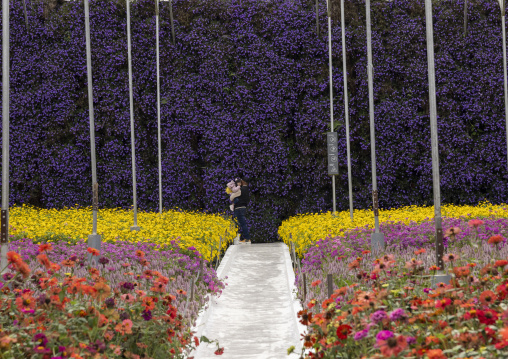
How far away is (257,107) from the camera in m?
18.0

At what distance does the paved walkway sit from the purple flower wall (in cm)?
771

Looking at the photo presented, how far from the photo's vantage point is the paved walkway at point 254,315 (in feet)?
17.7

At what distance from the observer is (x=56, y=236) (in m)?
10.2

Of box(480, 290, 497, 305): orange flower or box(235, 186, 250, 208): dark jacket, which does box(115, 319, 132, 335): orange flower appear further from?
box(235, 186, 250, 208): dark jacket

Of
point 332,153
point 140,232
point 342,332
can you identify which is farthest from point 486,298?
point 332,153

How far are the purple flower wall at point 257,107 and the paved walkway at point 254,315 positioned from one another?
771 cm

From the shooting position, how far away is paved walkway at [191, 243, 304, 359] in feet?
17.7

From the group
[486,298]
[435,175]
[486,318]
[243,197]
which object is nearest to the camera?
[486,318]

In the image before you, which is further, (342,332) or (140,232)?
(140,232)

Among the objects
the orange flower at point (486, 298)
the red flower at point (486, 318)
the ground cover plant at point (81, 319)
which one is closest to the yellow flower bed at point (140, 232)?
the ground cover plant at point (81, 319)

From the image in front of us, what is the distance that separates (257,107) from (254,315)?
12054mm

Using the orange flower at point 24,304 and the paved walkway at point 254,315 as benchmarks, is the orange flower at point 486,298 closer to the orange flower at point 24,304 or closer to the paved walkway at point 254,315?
the paved walkway at point 254,315

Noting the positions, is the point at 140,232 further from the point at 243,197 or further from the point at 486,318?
the point at 486,318

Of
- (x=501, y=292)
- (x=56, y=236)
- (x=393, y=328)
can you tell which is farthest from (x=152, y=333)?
(x=56, y=236)
